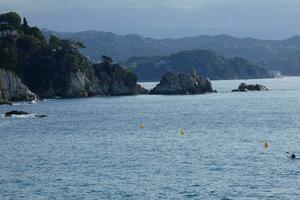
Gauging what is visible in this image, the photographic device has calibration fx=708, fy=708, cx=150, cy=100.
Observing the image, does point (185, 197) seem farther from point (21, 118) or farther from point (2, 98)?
point (2, 98)

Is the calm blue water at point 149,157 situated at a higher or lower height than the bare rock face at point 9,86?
lower

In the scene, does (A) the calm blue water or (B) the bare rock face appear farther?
(B) the bare rock face

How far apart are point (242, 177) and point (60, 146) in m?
36.3

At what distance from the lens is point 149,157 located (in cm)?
8500

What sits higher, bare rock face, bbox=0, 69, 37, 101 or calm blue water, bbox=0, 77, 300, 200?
bare rock face, bbox=0, 69, 37, 101

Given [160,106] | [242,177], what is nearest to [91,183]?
[242,177]

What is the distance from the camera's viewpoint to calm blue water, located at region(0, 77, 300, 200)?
64062mm

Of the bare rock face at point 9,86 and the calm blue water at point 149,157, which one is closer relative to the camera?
the calm blue water at point 149,157

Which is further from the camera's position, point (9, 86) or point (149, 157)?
point (9, 86)

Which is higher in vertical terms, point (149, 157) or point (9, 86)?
point (9, 86)

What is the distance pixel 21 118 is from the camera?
144250 millimetres

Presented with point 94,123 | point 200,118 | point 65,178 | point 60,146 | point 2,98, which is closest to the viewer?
point 65,178

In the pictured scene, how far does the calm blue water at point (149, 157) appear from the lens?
64.1 m

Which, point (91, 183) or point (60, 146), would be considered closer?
point (91, 183)
